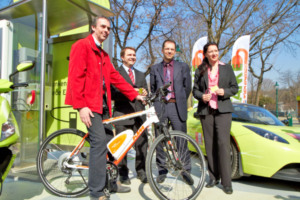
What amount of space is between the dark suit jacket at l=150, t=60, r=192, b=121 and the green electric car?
2.84 feet

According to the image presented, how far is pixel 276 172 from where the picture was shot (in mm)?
3164

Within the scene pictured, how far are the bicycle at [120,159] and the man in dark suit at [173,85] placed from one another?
1.85ft

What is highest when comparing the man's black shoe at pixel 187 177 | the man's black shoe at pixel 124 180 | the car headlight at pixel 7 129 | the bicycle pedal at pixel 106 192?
the car headlight at pixel 7 129

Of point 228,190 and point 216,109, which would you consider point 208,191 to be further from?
point 216,109

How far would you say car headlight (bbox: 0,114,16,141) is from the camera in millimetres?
2301

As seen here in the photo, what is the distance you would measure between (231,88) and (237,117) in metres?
1.00

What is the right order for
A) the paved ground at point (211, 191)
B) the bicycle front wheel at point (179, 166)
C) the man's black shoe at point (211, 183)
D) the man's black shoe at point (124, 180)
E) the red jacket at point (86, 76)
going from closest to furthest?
the red jacket at point (86, 76) → the bicycle front wheel at point (179, 166) → the paved ground at point (211, 191) → the man's black shoe at point (211, 183) → the man's black shoe at point (124, 180)

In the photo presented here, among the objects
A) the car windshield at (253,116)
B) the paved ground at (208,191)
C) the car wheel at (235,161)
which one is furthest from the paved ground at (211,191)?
the car windshield at (253,116)

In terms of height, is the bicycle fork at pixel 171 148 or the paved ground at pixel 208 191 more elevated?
the bicycle fork at pixel 171 148

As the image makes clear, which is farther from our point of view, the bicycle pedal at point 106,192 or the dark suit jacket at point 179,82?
the dark suit jacket at point 179,82

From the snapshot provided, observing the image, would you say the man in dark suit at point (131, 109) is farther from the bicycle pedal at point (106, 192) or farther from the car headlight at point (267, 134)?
the car headlight at point (267, 134)

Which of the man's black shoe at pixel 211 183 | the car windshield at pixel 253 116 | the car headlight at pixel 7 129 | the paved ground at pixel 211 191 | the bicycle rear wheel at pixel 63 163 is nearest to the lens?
the car headlight at pixel 7 129

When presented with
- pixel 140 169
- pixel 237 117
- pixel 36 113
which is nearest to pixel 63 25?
pixel 36 113

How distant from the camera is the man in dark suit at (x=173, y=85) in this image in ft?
11.4
